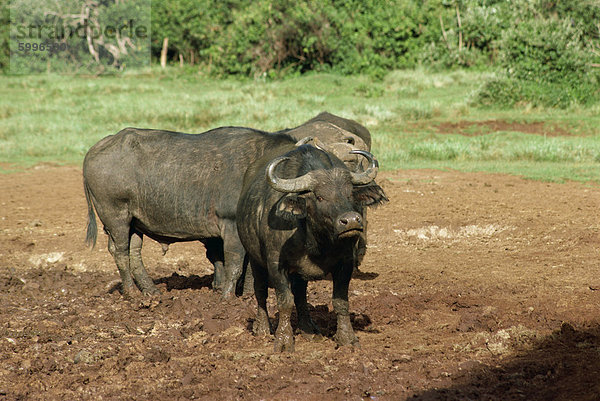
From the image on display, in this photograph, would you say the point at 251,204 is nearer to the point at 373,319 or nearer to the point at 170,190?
the point at 373,319

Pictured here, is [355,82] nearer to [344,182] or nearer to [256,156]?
[256,156]

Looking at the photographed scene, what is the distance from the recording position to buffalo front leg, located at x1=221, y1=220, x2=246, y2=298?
8.06 meters

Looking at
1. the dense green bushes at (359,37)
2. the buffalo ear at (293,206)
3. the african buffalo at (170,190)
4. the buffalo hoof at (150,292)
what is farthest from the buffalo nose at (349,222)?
the dense green bushes at (359,37)

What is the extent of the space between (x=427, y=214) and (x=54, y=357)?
7.17 m

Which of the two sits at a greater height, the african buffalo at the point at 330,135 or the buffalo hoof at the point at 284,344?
the african buffalo at the point at 330,135

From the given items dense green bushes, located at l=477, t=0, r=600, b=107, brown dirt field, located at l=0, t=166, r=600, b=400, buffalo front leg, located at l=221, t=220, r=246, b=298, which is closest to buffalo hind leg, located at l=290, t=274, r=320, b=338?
brown dirt field, located at l=0, t=166, r=600, b=400

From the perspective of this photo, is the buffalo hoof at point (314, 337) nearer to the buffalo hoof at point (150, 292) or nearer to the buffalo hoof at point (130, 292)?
the buffalo hoof at point (150, 292)

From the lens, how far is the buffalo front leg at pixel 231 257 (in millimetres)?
8062

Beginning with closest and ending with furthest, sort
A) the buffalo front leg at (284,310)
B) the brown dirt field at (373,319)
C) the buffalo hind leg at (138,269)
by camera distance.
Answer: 1. the brown dirt field at (373,319)
2. the buffalo front leg at (284,310)
3. the buffalo hind leg at (138,269)

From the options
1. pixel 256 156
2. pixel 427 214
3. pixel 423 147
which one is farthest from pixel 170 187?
pixel 423 147

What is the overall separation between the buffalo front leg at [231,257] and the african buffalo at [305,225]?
1.26 meters

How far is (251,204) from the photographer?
21.7 ft
